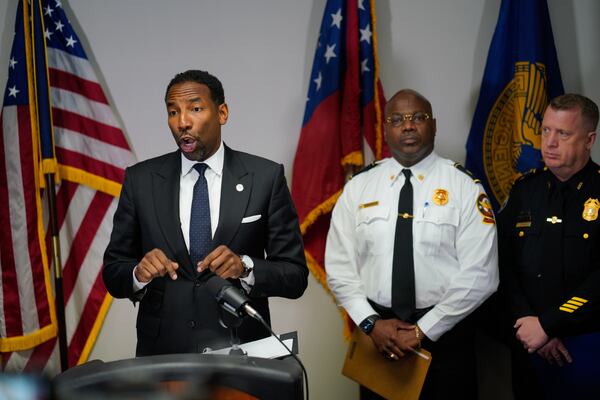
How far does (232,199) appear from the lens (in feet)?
5.74

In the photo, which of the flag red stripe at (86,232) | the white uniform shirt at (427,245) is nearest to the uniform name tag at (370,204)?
the white uniform shirt at (427,245)

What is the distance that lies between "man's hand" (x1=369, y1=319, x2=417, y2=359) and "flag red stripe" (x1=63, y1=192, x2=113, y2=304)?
1431mm

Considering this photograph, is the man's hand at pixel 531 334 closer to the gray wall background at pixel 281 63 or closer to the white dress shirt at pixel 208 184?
the gray wall background at pixel 281 63

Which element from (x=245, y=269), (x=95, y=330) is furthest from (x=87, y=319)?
(x=245, y=269)

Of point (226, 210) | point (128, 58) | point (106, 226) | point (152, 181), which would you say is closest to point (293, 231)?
point (226, 210)

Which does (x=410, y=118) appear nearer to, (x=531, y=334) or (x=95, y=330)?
(x=531, y=334)

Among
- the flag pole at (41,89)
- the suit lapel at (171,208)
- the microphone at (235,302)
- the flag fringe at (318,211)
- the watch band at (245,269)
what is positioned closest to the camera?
the microphone at (235,302)

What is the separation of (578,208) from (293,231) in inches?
43.2

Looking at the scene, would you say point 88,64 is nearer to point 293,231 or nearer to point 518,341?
point 293,231

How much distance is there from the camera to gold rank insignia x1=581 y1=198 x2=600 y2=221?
6.96 feet

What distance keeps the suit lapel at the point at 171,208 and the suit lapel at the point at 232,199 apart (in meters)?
0.10

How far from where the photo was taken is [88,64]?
9.03ft

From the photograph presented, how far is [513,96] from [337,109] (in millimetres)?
821

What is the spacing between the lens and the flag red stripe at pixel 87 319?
2.86 metres
